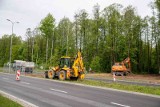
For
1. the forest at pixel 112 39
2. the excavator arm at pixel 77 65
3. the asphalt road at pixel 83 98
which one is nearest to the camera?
the asphalt road at pixel 83 98

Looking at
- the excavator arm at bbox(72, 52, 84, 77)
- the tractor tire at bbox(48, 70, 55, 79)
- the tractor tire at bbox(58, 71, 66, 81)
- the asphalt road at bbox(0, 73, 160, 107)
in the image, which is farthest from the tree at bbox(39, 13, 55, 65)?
the asphalt road at bbox(0, 73, 160, 107)

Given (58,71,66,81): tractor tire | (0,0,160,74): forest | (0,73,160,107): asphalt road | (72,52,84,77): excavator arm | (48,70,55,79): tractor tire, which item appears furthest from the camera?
(0,0,160,74): forest

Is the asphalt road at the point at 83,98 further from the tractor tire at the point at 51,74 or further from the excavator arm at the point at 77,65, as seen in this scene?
the tractor tire at the point at 51,74

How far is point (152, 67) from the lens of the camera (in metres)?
62.0

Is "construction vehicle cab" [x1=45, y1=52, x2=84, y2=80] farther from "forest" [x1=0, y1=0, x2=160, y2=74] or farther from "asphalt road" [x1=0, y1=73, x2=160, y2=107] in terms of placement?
"forest" [x1=0, y1=0, x2=160, y2=74]

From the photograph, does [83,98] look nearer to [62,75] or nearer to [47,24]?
[62,75]

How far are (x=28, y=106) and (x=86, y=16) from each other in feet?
182

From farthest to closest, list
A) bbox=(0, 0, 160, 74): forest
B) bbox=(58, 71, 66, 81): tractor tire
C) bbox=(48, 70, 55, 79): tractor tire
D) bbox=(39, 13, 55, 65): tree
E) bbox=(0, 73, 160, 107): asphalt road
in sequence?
bbox=(39, 13, 55, 65): tree
bbox=(0, 0, 160, 74): forest
bbox=(48, 70, 55, 79): tractor tire
bbox=(58, 71, 66, 81): tractor tire
bbox=(0, 73, 160, 107): asphalt road

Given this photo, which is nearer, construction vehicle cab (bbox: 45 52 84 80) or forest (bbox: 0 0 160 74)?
construction vehicle cab (bbox: 45 52 84 80)

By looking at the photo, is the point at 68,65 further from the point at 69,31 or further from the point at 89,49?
the point at 69,31

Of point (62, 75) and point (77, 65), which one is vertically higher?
point (77, 65)

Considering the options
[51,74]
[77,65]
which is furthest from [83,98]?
[51,74]

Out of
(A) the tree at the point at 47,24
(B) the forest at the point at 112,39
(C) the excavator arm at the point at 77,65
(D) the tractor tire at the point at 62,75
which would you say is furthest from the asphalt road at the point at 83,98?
(A) the tree at the point at 47,24

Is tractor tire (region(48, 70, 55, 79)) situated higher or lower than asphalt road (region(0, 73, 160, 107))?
higher
